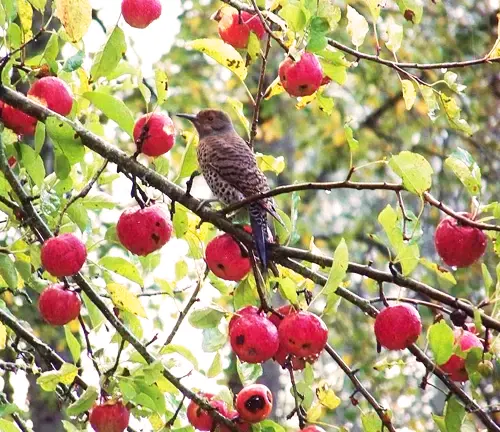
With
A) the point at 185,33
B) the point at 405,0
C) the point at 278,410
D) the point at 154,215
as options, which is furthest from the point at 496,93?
the point at 154,215

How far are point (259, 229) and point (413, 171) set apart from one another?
51 centimetres

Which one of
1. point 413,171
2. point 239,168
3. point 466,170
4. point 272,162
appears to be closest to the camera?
point 413,171

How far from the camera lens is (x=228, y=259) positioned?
205cm

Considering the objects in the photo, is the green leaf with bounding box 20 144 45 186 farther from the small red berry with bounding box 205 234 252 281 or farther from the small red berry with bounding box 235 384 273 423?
the small red berry with bounding box 235 384 273 423

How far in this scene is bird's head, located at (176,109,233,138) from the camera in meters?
3.81

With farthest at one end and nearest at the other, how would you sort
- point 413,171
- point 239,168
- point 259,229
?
point 239,168, point 259,229, point 413,171

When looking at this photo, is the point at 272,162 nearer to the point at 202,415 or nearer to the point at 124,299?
the point at 124,299

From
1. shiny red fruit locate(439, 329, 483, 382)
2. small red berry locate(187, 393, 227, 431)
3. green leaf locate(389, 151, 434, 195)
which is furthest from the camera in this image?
small red berry locate(187, 393, 227, 431)

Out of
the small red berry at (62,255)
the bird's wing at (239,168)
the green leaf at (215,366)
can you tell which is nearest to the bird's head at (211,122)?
the bird's wing at (239,168)

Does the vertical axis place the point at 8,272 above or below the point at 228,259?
below

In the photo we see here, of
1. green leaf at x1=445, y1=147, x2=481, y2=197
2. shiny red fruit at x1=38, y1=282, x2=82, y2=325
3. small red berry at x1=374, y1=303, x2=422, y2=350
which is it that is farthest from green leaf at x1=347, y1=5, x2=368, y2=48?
shiny red fruit at x1=38, y1=282, x2=82, y2=325

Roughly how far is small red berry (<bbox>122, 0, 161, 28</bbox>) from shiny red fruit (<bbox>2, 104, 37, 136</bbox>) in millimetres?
327

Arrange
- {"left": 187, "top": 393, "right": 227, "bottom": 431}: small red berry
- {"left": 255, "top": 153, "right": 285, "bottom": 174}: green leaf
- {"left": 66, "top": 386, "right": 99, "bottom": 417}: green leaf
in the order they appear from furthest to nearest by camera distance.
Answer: {"left": 255, "top": 153, "right": 285, "bottom": 174}: green leaf, {"left": 187, "top": 393, "right": 227, "bottom": 431}: small red berry, {"left": 66, "top": 386, "right": 99, "bottom": 417}: green leaf

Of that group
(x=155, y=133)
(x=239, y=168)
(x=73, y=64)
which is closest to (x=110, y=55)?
(x=73, y=64)
